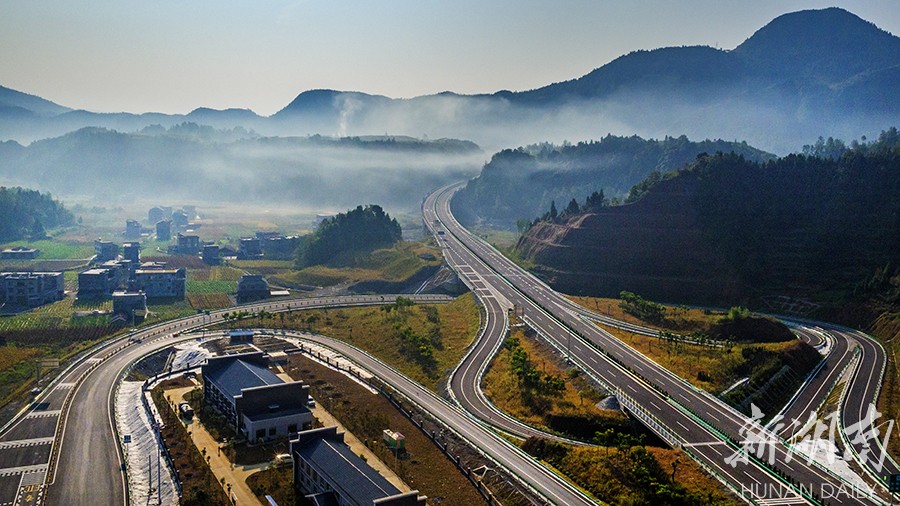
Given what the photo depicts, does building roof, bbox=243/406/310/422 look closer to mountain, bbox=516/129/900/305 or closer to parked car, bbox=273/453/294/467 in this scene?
parked car, bbox=273/453/294/467

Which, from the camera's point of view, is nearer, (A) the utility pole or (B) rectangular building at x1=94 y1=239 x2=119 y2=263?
(A) the utility pole

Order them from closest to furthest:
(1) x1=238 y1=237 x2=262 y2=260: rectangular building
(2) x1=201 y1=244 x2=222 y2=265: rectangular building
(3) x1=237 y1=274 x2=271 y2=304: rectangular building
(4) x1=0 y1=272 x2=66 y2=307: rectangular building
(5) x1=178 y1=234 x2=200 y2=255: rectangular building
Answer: (4) x1=0 y1=272 x2=66 y2=307: rectangular building, (3) x1=237 y1=274 x2=271 y2=304: rectangular building, (2) x1=201 y1=244 x2=222 y2=265: rectangular building, (1) x1=238 y1=237 x2=262 y2=260: rectangular building, (5) x1=178 y1=234 x2=200 y2=255: rectangular building

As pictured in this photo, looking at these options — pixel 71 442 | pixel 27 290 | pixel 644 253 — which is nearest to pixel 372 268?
pixel 644 253

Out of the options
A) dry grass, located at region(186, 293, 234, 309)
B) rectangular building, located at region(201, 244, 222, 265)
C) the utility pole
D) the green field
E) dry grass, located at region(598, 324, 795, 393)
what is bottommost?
the utility pole

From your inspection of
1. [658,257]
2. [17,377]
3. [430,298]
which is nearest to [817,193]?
[658,257]

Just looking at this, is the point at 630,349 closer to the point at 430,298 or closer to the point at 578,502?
the point at 578,502

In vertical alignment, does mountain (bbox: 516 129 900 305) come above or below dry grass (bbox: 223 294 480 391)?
above

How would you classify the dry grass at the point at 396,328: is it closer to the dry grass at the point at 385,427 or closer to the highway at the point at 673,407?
the highway at the point at 673,407

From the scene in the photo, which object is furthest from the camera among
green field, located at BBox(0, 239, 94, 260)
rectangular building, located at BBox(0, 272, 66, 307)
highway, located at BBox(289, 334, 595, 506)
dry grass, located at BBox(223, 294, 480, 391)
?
green field, located at BBox(0, 239, 94, 260)

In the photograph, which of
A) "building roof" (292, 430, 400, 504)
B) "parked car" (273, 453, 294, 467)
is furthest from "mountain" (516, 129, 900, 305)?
"building roof" (292, 430, 400, 504)

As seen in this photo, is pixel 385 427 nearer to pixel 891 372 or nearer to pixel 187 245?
pixel 891 372
